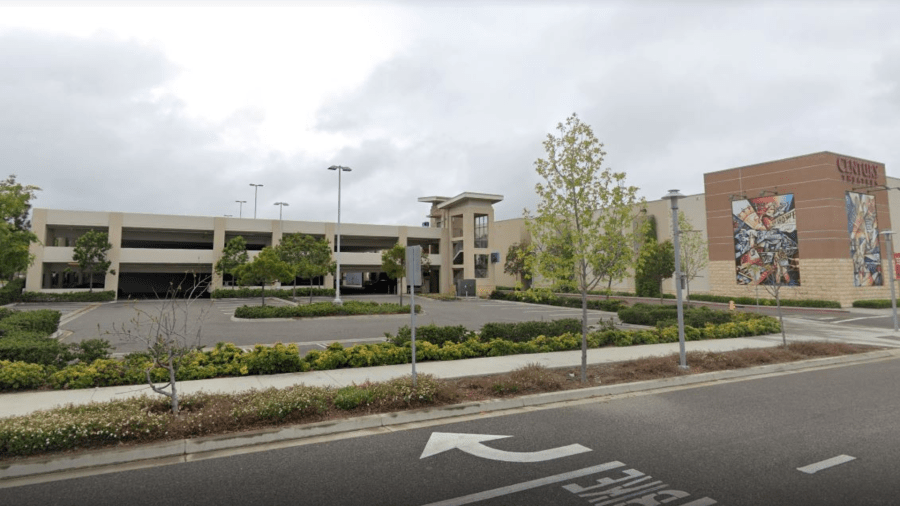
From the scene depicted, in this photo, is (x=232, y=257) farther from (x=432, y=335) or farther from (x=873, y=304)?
(x=873, y=304)

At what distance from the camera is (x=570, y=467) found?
548 cm

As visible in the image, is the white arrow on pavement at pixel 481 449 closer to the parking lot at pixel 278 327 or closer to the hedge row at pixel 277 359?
the hedge row at pixel 277 359

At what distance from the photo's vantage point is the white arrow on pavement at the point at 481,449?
5.82 m

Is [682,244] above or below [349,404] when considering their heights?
above

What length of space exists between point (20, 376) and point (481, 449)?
28.3 feet

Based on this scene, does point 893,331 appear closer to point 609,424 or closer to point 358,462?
point 609,424

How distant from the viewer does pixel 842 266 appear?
31406 millimetres

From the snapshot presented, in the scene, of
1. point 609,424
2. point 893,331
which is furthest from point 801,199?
point 609,424

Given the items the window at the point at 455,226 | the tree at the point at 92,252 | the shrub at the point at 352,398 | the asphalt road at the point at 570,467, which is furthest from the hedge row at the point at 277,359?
the window at the point at 455,226

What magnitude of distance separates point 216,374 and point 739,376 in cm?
1179

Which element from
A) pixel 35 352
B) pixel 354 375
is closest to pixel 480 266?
pixel 354 375

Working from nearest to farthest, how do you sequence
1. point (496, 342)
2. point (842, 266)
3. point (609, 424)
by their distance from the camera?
point (609, 424)
point (496, 342)
point (842, 266)

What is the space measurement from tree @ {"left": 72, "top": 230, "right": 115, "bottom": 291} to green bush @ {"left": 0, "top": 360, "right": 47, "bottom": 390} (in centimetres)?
3500

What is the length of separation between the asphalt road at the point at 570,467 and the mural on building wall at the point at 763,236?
30333 millimetres
